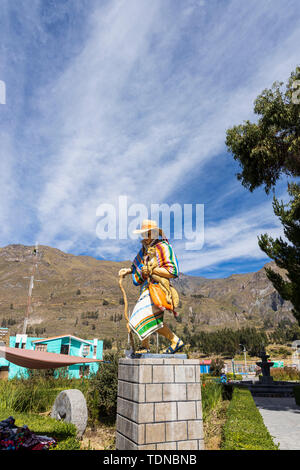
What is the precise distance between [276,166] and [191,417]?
1248cm

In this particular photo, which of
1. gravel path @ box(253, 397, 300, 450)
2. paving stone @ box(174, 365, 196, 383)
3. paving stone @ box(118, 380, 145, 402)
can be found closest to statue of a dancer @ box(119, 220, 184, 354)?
paving stone @ box(174, 365, 196, 383)

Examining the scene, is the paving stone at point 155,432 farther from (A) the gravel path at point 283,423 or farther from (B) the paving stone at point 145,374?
(A) the gravel path at point 283,423

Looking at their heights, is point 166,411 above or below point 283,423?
above

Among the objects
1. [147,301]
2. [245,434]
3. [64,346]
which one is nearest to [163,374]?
[147,301]

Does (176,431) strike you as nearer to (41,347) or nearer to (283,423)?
(283,423)

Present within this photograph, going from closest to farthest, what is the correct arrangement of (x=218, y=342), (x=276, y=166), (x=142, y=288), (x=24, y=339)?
1. (x=142, y=288)
2. (x=276, y=166)
3. (x=24, y=339)
4. (x=218, y=342)

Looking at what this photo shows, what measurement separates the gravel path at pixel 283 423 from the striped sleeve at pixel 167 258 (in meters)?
4.56

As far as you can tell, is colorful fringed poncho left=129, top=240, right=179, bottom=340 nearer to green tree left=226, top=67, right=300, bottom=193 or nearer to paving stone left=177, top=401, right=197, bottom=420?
paving stone left=177, top=401, right=197, bottom=420

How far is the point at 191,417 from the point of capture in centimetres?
385

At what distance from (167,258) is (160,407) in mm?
2158

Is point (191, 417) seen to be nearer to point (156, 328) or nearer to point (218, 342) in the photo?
point (156, 328)

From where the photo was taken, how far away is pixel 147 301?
4523 mm

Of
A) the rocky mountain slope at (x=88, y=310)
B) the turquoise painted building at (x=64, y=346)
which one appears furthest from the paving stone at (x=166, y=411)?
the rocky mountain slope at (x=88, y=310)
